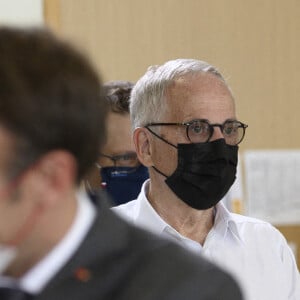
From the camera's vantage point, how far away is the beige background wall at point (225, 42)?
301cm

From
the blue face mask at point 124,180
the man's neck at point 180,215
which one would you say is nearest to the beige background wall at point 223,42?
the blue face mask at point 124,180

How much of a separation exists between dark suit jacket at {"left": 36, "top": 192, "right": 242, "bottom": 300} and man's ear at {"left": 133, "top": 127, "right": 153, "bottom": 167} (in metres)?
0.83

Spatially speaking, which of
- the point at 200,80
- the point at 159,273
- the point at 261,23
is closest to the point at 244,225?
the point at 200,80

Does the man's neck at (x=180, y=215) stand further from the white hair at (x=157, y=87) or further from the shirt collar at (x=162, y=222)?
the white hair at (x=157, y=87)

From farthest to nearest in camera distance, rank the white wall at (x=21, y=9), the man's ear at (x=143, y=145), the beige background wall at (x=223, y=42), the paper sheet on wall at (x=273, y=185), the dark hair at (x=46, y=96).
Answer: the paper sheet on wall at (x=273, y=185) → the beige background wall at (x=223, y=42) → the white wall at (x=21, y=9) → the man's ear at (x=143, y=145) → the dark hair at (x=46, y=96)

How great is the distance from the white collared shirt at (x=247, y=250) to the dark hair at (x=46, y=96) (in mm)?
831

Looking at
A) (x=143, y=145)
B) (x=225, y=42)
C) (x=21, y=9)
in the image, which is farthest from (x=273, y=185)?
(x=143, y=145)

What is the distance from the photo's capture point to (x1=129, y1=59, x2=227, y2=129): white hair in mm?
1978

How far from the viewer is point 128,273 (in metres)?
1.13

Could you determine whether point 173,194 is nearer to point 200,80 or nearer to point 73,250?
point 200,80

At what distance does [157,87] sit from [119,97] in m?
0.34

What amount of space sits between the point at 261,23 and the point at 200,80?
4.65 feet

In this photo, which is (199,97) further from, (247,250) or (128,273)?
(128,273)

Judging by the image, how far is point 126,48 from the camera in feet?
10.0
